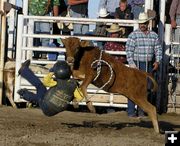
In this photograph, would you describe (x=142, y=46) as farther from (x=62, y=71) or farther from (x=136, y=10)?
(x=62, y=71)

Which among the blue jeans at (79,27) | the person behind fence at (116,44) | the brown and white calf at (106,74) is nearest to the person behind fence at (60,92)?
the brown and white calf at (106,74)

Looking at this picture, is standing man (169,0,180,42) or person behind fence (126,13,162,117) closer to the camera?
person behind fence (126,13,162,117)

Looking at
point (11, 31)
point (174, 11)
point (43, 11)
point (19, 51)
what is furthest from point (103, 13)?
point (11, 31)

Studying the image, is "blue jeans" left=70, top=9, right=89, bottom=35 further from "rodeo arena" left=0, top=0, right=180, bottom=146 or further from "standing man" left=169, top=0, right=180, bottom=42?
"standing man" left=169, top=0, right=180, bottom=42

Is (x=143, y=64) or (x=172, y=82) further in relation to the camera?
(x=172, y=82)

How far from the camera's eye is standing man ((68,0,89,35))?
479 inches

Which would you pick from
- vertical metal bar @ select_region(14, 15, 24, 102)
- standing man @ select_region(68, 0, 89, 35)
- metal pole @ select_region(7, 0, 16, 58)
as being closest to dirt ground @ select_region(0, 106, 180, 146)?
vertical metal bar @ select_region(14, 15, 24, 102)

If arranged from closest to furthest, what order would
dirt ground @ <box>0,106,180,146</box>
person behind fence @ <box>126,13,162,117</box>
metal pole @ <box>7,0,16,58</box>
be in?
dirt ground @ <box>0,106,180,146</box> < person behind fence @ <box>126,13,162,117</box> < metal pole @ <box>7,0,16,58</box>

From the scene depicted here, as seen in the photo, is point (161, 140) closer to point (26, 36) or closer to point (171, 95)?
point (171, 95)

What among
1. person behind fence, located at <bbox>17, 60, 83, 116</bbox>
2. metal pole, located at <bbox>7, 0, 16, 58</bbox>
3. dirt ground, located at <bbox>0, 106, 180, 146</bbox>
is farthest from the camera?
metal pole, located at <bbox>7, 0, 16, 58</bbox>

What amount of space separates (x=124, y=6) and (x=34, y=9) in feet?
6.41

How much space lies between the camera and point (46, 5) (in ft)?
40.2

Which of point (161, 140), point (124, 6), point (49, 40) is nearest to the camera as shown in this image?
point (161, 140)

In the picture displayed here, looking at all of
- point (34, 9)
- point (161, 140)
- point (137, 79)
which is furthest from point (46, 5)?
point (161, 140)
